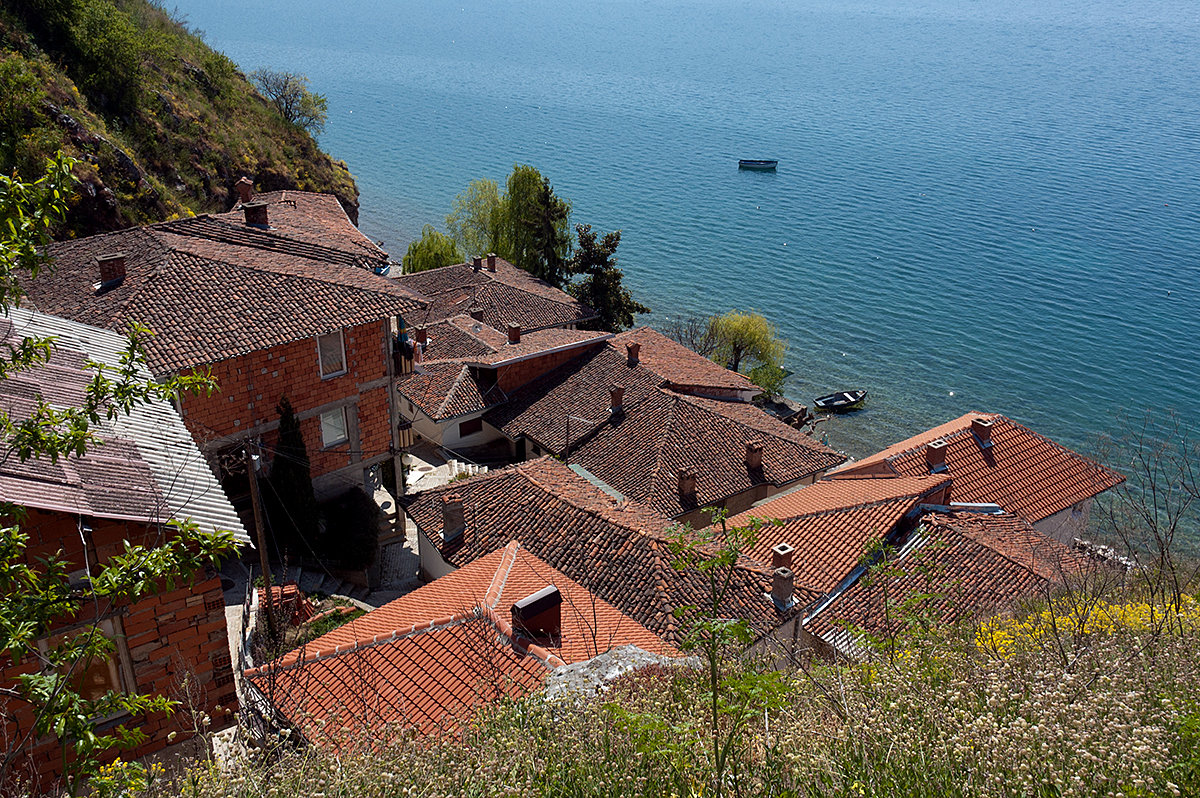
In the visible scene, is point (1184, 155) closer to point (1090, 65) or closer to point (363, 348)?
point (1090, 65)

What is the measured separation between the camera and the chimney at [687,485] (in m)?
29.9

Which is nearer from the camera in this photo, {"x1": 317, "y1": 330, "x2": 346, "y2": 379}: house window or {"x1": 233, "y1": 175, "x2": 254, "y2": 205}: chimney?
{"x1": 317, "y1": 330, "x2": 346, "y2": 379}: house window

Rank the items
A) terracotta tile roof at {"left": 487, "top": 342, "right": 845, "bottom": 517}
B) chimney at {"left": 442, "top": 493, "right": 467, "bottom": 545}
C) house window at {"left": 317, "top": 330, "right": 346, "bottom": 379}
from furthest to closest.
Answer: terracotta tile roof at {"left": 487, "top": 342, "right": 845, "bottom": 517} < house window at {"left": 317, "top": 330, "right": 346, "bottom": 379} < chimney at {"left": 442, "top": 493, "right": 467, "bottom": 545}

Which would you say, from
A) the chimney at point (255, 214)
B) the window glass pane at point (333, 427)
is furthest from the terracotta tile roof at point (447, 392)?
the window glass pane at point (333, 427)

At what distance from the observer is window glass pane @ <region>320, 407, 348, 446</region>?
80.7ft

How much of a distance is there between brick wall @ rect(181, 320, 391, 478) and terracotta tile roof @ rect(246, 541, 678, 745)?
8.10m

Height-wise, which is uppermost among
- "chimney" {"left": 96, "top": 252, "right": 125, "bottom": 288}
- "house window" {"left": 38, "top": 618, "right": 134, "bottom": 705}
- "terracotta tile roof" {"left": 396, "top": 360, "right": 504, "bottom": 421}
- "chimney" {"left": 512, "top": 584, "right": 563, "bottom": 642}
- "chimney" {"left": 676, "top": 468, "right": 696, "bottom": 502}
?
"chimney" {"left": 96, "top": 252, "right": 125, "bottom": 288}

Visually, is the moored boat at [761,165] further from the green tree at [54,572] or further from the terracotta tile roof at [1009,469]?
the green tree at [54,572]

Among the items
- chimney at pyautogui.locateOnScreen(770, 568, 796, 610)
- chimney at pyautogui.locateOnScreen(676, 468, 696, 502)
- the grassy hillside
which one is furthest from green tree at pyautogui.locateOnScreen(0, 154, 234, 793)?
the grassy hillside

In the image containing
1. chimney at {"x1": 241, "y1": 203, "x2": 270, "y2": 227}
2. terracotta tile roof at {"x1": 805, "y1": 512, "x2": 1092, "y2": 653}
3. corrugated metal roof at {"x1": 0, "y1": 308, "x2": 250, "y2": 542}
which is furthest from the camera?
chimney at {"x1": 241, "y1": 203, "x2": 270, "y2": 227}

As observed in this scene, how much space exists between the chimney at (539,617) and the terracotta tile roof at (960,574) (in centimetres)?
624

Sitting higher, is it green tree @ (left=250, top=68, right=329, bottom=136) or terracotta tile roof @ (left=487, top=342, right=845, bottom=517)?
green tree @ (left=250, top=68, right=329, bottom=136)

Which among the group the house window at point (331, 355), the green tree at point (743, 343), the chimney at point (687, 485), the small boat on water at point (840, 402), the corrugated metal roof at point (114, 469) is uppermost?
the corrugated metal roof at point (114, 469)

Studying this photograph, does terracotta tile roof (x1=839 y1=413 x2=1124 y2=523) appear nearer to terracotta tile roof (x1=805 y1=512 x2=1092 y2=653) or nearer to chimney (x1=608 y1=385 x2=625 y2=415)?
terracotta tile roof (x1=805 y1=512 x2=1092 y2=653)
